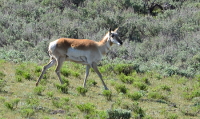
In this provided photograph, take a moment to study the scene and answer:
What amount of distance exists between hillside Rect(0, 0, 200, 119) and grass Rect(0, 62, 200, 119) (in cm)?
3

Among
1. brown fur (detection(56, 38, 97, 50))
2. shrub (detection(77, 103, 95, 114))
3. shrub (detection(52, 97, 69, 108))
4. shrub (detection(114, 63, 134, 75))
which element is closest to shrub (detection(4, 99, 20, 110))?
shrub (detection(52, 97, 69, 108))

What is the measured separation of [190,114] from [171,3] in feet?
81.4

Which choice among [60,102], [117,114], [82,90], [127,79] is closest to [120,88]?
[82,90]

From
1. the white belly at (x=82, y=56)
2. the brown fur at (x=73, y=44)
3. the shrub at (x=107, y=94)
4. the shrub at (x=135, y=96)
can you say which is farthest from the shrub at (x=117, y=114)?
the brown fur at (x=73, y=44)

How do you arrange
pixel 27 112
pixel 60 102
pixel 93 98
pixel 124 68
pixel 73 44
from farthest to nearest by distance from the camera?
pixel 124 68
pixel 73 44
pixel 93 98
pixel 60 102
pixel 27 112

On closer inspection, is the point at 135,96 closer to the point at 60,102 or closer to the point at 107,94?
the point at 107,94

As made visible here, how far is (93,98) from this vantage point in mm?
11891

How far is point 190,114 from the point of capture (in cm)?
1113

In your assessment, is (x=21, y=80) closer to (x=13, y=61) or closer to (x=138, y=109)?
(x=13, y=61)

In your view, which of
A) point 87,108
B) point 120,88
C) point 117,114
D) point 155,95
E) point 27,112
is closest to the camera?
point 27,112

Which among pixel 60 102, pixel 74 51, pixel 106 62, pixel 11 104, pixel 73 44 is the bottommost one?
pixel 106 62

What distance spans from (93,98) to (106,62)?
643 centimetres

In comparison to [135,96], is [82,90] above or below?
Answer: above

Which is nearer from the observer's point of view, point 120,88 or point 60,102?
point 60,102
